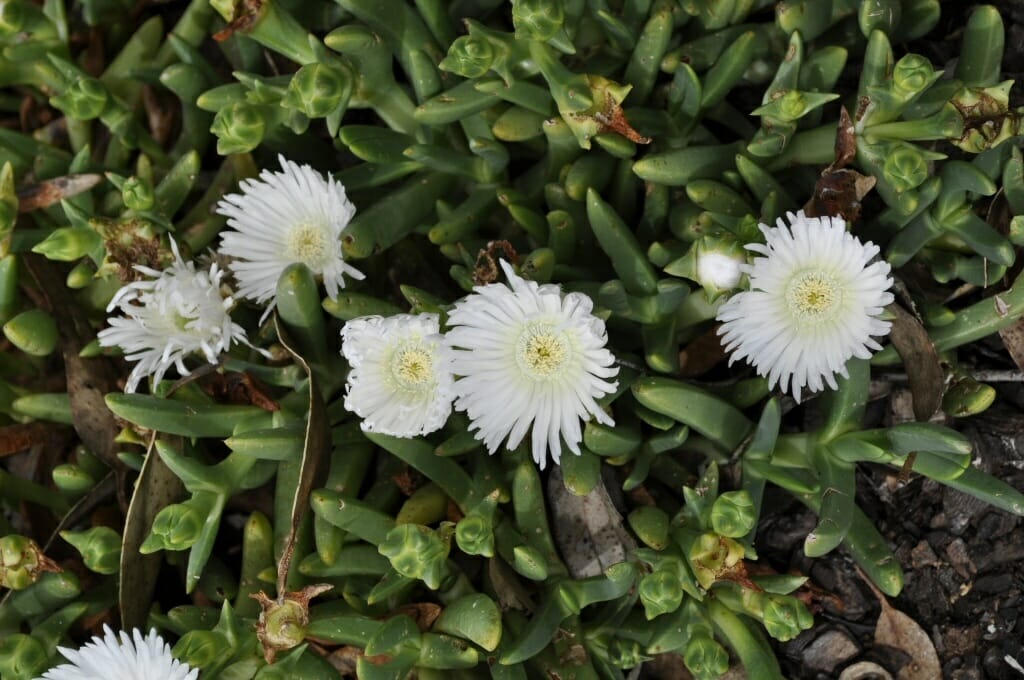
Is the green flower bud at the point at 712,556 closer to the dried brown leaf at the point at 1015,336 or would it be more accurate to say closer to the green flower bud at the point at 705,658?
the green flower bud at the point at 705,658

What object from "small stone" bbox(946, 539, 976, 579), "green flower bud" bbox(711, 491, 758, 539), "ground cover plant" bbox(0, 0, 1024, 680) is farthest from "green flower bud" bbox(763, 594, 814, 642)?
"small stone" bbox(946, 539, 976, 579)

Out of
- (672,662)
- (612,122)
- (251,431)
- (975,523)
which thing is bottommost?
(672,662)

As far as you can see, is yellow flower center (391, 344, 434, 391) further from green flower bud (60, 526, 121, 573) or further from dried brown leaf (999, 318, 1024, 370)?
dried brown leaf (999, 318, 1024, 370)

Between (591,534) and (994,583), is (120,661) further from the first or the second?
(994,583)

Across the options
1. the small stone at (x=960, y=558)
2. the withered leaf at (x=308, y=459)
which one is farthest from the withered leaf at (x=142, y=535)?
the small stone at (x=960, y=558)

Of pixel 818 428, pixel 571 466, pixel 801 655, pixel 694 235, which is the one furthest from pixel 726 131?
pixel 801 655

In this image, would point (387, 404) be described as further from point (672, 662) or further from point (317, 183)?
point (672, 662)

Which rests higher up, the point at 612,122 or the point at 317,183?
the point at 612,122
